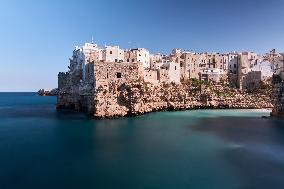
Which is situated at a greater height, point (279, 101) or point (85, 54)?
point (85, 54)

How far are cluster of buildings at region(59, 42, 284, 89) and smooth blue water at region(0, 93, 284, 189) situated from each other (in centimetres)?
1216

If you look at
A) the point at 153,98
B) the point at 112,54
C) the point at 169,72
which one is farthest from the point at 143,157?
the point at 169,72

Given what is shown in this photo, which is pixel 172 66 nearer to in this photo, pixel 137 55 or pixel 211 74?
pixel 137 55

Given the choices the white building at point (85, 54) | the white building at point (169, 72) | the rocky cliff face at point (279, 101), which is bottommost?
the rocky cliff face at point (279, 101)

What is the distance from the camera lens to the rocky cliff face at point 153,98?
121 ft

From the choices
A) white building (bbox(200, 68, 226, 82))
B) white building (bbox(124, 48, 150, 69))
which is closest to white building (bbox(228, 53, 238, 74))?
white building (bbox(200, 68, 226, 82))

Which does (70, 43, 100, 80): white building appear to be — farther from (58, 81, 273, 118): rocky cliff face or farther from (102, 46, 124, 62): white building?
(58, 81, 273, 118): rocky cliff face

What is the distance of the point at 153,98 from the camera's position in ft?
143

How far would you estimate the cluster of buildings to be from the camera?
39.3 meters

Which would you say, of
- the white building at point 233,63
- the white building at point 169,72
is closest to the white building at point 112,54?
the white building at point 169,72

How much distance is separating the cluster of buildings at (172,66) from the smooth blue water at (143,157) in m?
12.2

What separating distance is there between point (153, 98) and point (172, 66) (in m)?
9.89

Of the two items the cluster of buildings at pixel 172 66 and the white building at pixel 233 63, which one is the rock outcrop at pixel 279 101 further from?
the white building at pixel 233 63

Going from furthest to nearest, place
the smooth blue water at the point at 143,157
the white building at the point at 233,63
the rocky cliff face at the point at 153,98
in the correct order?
the white building at the point at 233,63 → the rocky cliff face at the point at 153,98 → the smooth blue water at the point at 143,157
